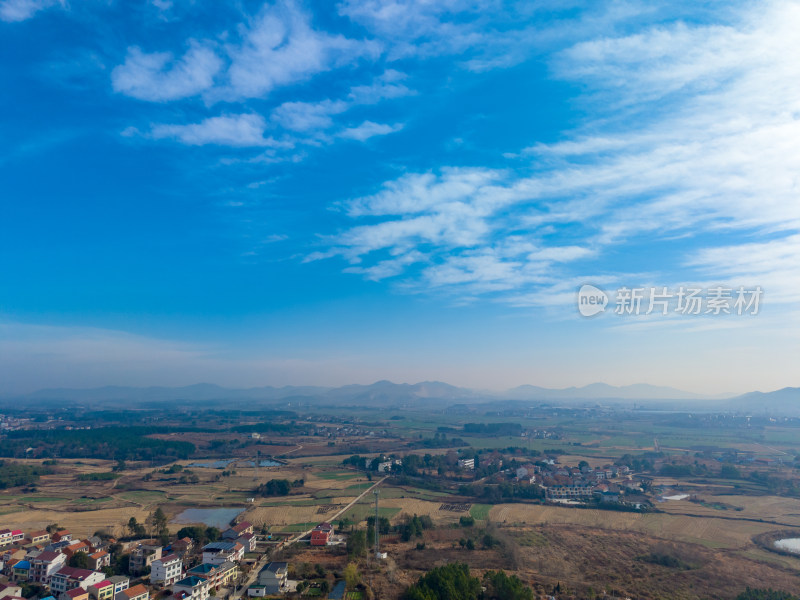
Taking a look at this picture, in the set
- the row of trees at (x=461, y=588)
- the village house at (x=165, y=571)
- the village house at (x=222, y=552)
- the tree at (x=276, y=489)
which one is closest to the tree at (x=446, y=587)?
the row of trees at (x=461, y=588)

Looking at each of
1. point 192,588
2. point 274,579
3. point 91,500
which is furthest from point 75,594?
point 91,500

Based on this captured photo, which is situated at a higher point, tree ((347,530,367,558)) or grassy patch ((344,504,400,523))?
tree ((347,530,367,558))

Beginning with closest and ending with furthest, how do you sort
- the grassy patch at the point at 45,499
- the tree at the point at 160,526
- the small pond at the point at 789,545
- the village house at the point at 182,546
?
1. the village house at the point at 182,546
2. the small pond at the point at 789,545
3. the tree at the point at 160,526
4. the grassy patch at the point at 45,499

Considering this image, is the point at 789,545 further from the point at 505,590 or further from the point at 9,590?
the point at 9,590

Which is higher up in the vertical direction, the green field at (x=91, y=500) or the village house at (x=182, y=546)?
the village house at (x=182, y=546)

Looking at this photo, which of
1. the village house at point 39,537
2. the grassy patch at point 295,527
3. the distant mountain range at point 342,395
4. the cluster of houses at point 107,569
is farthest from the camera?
the distant mountain range at point 342,395

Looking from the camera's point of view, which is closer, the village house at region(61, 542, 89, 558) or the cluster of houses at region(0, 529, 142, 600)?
the cluster of houses at region(0, 529, 142, 600)

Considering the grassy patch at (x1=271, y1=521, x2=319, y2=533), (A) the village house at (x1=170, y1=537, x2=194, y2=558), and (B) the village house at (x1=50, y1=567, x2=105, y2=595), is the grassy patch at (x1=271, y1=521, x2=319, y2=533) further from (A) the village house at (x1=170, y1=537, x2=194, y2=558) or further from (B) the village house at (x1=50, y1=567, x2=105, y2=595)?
(B) the village house at (x1=50, y1=567, x2=105, y2=595)

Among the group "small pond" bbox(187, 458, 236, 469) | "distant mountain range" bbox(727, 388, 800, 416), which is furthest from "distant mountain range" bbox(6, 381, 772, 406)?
"small pond" bbox(187, 458, 236, 469)

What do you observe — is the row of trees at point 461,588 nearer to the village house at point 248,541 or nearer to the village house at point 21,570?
the village house at point 248,541
